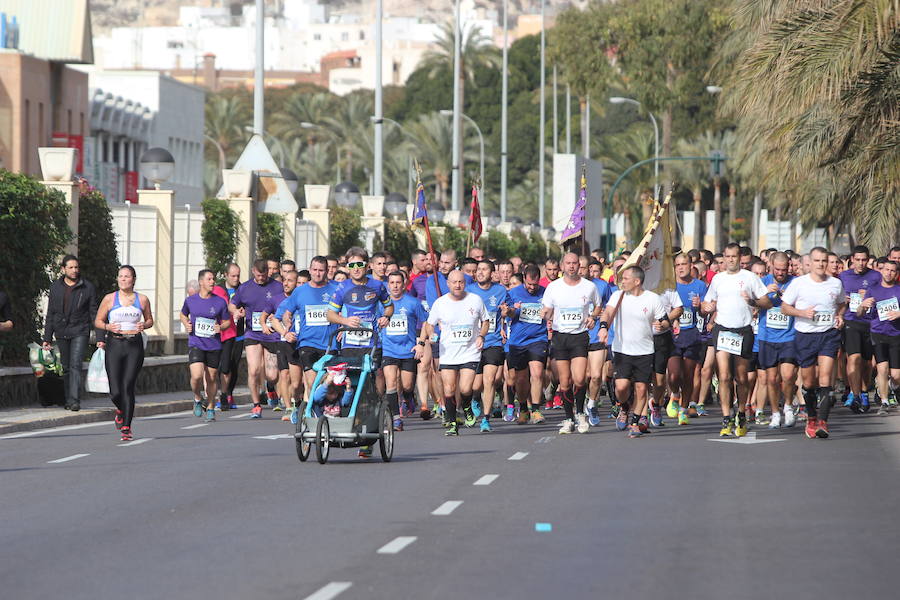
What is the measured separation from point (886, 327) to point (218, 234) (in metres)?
12.1

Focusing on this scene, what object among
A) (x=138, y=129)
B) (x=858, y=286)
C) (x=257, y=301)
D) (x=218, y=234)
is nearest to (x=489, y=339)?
(x=257, y=301)

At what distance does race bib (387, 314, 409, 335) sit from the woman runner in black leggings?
2.64 m

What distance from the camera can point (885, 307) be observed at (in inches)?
845

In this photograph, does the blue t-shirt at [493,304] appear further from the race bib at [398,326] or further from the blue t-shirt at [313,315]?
the blue t-shirt at [313,315]

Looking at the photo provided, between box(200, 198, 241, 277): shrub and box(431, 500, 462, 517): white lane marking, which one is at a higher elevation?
box(200, 198, 241, 277): shrub

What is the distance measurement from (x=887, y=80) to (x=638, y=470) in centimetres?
1189

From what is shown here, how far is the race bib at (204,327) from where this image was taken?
69.5 feet

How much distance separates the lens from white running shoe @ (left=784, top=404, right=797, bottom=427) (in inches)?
742

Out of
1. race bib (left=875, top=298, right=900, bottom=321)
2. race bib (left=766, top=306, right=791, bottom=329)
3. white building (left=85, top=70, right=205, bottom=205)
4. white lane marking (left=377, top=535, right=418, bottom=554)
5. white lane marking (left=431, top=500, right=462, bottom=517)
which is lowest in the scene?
white lane marking (left=377, top=535, right=418, bottom=554)

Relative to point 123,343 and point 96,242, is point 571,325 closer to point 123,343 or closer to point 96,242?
point 123,343

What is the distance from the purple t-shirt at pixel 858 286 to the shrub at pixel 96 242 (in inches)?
403

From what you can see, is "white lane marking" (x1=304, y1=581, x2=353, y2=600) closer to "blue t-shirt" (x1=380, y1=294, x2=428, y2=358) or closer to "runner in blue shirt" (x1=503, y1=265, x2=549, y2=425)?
"blue t-shirt" (x1=380, y1=294, x2=428, y2=358)

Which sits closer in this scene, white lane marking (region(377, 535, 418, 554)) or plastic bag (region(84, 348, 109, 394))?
white lane marking (region(377, 535, 418, 554))

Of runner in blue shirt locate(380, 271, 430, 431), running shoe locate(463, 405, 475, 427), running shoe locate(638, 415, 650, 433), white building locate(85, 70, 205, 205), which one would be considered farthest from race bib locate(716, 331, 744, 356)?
white building locate(85, 70, 205, 205)
